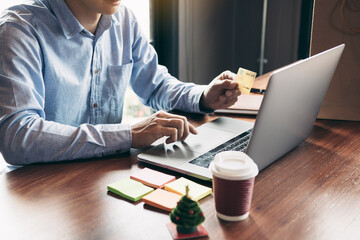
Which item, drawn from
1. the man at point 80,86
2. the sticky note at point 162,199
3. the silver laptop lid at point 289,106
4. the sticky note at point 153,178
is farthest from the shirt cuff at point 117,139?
the silver laptop lid at point 289,106

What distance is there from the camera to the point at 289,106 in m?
0.96

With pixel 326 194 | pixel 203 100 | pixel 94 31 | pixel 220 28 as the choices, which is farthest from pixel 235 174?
pixel 220 28

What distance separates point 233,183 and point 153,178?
0.25 metres

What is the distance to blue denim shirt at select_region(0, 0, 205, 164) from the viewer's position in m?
1.05

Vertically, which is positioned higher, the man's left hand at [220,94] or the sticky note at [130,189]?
the man's left hand at [220,94]

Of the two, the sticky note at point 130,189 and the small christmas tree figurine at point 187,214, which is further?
the sticky note at point 130,189

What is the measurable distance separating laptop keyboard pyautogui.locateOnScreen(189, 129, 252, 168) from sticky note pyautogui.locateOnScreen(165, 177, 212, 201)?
89 millimetres

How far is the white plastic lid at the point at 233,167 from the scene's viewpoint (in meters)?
0.73

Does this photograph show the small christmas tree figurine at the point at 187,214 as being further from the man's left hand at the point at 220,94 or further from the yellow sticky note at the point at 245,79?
the man's left hand at the point at 220,94

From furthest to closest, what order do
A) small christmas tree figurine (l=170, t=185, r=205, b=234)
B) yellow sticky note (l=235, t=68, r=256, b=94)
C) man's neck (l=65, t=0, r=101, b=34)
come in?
man's neck (l=65, t=0, r=101, b=34), yellow sticky note (l=235, t=68, r=256, b=94), small christmas tree figurine (l=170, t=185, r=205, b=234)

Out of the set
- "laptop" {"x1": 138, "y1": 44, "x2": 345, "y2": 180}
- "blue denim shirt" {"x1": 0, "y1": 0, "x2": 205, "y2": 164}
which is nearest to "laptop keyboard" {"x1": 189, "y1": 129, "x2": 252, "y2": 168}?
"laptop" {"x1": 138, "y1": 44, "x2": 345, "y2": 180}

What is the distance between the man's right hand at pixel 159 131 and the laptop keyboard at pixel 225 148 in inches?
4.0

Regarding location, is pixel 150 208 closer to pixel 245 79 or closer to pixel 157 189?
pixel 157 189

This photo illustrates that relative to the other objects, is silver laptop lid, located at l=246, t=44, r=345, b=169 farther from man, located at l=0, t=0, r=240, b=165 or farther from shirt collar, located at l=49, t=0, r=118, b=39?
shirt collar, located at l=49, t=0, r=118, b=39
